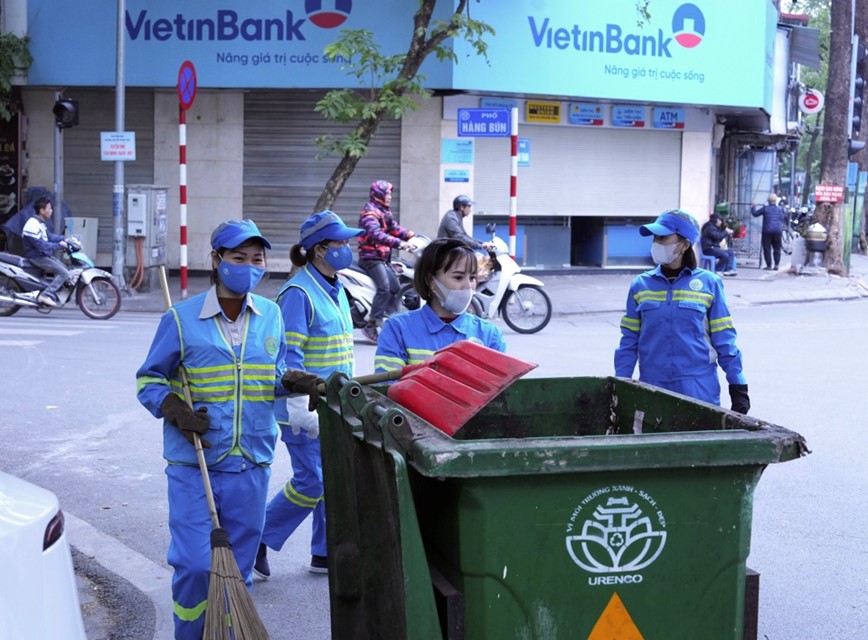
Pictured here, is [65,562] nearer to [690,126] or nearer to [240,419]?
[240,419]

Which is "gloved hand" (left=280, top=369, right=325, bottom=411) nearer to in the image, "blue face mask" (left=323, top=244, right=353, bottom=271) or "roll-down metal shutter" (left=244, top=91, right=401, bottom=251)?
"blue face mask" (left=323, top=244, right=353, bottom=271)

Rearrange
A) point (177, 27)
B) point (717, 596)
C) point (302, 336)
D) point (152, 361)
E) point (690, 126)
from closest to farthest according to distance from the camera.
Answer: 1. point (717, 596)
2. point (152, 361)
3. point (302, 336)
4. point (177, 27)
5. point (690, 126)

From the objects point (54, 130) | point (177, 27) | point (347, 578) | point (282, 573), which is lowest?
point (282, 573)

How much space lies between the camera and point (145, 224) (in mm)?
18969

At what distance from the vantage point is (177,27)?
2141 centimetres

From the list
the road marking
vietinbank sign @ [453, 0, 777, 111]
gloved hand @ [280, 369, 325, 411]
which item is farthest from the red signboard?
the road marking

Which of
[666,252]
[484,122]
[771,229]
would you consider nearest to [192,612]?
[666,252]

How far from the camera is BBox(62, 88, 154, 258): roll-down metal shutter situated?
22328 millimetres

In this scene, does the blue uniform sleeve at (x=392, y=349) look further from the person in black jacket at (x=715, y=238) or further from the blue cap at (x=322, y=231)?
the person in black jacket at (x=715, y=238)

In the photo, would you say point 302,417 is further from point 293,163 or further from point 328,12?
point 293,163

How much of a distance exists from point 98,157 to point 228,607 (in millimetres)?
19395

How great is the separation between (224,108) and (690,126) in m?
8.99

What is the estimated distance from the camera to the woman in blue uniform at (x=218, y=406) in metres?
4.61

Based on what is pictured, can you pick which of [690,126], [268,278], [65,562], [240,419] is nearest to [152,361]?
[240,419]
